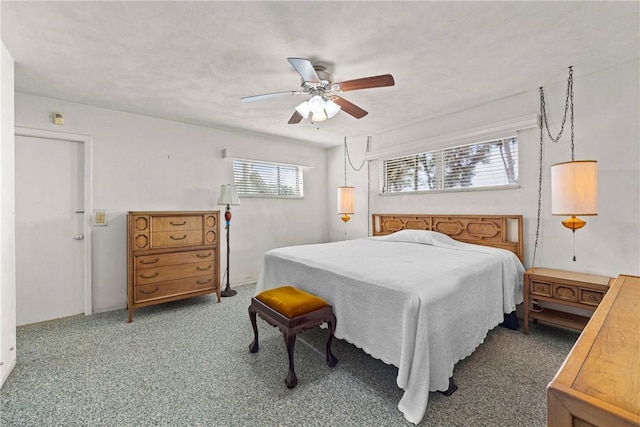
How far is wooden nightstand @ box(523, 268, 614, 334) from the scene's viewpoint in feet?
7.41

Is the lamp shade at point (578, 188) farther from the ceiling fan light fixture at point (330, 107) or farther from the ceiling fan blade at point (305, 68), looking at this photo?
the ceiling fan blade at point (305, 68)

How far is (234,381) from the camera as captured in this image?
1.95 m

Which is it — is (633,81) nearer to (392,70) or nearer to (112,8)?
(392,70)

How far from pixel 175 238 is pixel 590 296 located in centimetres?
417

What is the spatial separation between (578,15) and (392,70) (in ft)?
3.98

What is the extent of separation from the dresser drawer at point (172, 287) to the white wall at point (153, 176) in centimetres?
55

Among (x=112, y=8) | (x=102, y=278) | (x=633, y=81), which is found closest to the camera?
(x=112, y=8)

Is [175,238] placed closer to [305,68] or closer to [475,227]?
[305,68]

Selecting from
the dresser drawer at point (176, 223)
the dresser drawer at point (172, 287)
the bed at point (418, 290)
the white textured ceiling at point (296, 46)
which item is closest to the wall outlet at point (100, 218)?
the dresser drawer at point (176, 223)

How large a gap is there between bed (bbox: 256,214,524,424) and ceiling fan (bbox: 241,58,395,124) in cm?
136

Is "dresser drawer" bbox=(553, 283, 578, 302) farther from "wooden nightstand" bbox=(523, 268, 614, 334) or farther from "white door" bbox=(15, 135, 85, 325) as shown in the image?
"white door" bbox=(15, 135, 85, 325)

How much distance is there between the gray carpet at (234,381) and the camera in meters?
1.61

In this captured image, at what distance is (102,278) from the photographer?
331 cm

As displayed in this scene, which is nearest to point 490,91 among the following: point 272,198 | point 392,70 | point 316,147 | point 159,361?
point 392,70
